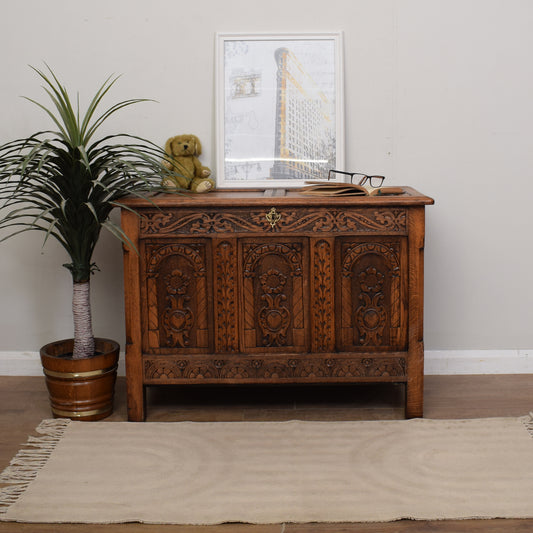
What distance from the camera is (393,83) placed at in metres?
3.45

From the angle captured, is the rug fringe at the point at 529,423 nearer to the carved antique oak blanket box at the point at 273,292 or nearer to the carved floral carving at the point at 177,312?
the carved antique oak blanket box at the point at 273,292

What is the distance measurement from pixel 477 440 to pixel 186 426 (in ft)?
3.65

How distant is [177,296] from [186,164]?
65 cm

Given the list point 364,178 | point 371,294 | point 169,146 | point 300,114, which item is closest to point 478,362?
point 371,294

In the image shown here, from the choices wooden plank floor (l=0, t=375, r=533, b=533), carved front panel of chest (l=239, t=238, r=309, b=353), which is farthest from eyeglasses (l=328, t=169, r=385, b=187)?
wooden plank floor (l=0, t=375, r=533, b=533)

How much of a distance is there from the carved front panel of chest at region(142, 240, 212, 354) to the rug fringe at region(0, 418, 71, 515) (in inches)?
18.8

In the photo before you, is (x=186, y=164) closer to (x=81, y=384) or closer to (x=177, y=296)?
(x=177, y=296)

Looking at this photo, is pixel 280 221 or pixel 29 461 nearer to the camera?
pixel 29 461

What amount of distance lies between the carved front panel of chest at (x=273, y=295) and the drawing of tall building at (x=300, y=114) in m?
0.62

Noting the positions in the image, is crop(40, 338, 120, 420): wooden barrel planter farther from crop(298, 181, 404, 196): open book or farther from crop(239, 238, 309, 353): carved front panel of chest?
crop(298, 181, 404, 196): open book

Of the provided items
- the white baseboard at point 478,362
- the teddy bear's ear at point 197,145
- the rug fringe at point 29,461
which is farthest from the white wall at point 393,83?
the rug fringe at point 29,461

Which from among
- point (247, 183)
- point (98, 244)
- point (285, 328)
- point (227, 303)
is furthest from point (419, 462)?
point (98, 244)

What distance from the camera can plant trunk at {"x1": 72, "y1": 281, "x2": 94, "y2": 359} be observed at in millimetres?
3121

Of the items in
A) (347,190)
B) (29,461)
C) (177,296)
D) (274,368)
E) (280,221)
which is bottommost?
(29,461)
